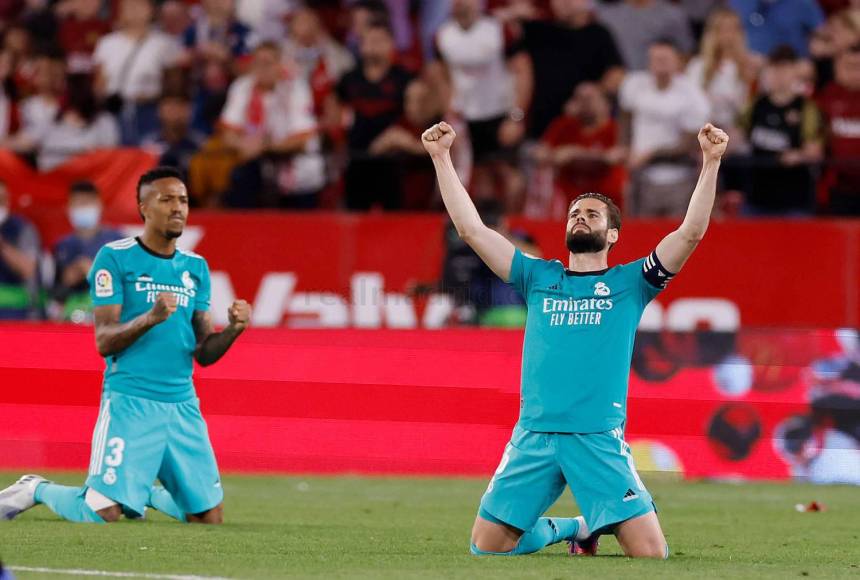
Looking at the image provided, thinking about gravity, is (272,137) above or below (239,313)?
above

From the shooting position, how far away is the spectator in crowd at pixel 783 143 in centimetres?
1708

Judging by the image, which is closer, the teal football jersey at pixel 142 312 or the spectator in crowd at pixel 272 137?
the teal football jersey at pixel 142 312

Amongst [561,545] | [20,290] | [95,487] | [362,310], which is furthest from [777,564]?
[20,290]

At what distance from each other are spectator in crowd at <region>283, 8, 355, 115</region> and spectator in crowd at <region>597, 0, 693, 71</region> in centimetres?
296

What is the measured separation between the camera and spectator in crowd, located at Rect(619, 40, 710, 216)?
57.0ft

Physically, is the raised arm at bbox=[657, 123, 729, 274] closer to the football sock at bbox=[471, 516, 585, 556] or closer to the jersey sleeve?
the jersey sleeve

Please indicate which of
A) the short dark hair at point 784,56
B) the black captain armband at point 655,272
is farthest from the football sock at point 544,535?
the short dark hair at point 784,56

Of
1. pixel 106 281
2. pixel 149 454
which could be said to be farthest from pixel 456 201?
pixel 149 454

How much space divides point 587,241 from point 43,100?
11544 mm

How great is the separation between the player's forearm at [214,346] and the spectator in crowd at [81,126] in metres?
8.45

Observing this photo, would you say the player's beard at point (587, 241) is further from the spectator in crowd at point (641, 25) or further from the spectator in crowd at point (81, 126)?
the spectator in crowd at point (81, 126)

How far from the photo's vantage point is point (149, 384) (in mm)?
10586

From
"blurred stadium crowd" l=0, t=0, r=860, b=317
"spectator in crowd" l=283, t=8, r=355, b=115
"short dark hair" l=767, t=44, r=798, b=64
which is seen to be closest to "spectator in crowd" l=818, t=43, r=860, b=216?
"blurred stadium crowd" l=0, t=0, r=860, b=317

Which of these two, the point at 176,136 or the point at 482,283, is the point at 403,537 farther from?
the point at 176,136
